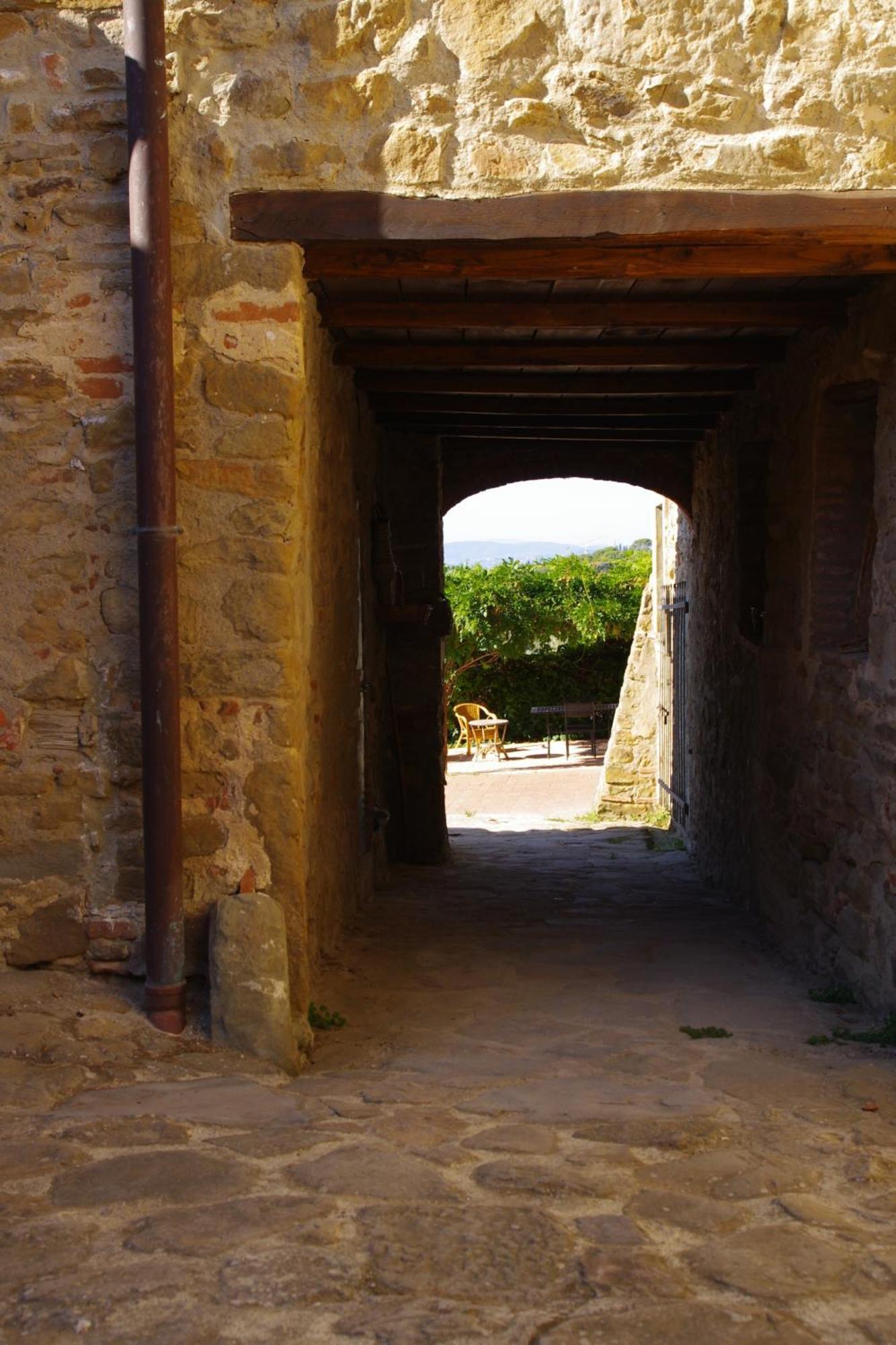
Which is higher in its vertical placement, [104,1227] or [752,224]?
[752,224]

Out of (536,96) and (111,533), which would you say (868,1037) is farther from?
(536,96)

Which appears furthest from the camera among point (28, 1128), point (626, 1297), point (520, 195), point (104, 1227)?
point (520, 195)

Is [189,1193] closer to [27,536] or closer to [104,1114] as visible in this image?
[104,1114]

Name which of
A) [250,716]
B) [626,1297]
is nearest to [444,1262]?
[626,1297]

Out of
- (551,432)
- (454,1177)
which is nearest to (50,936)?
(454,1177)

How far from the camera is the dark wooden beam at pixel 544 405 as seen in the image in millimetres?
6617

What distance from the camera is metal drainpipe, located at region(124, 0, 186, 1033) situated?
3348mm

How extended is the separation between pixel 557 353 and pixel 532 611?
44.3ft

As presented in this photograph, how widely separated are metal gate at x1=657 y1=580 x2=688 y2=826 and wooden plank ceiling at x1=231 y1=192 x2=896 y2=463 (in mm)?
2299

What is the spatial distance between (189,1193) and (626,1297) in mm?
888

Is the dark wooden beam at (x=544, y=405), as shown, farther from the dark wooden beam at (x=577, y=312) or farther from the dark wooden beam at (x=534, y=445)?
the dark wooden beam at (x=534, y=445)

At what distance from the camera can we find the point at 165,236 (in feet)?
11.1

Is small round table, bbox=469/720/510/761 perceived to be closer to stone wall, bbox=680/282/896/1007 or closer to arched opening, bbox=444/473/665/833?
arched opening, bbox=444/473/665/833

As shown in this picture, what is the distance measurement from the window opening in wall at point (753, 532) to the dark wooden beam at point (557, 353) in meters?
0.94
